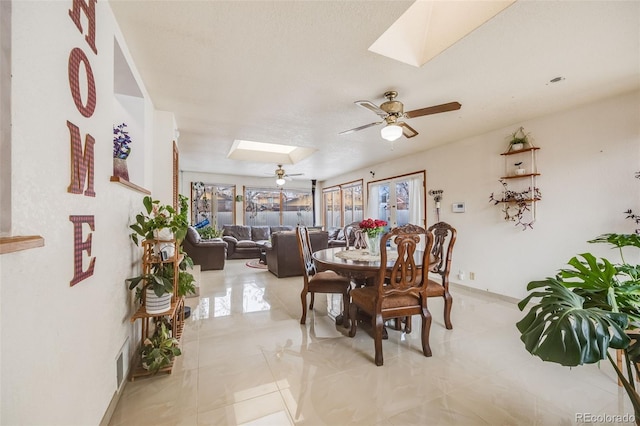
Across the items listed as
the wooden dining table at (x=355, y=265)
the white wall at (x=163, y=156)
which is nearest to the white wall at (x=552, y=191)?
the wooden dining table at (x=355, y=265)

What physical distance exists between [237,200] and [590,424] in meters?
8.10

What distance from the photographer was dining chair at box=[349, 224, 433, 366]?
2045 mm

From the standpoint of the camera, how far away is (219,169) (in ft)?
23.5

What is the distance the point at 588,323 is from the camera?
3.40 ft

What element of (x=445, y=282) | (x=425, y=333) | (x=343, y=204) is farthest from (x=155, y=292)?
(x=343, y=204)

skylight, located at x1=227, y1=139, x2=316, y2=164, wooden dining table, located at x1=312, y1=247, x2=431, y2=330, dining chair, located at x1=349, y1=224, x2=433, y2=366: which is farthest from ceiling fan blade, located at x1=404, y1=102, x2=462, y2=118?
skylight, located at x1=227, y1=139, x2=316, y2=164

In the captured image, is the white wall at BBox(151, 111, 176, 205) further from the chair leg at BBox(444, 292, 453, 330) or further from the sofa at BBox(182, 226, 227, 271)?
the chair leg at BBox(444, 292, 453, 330)

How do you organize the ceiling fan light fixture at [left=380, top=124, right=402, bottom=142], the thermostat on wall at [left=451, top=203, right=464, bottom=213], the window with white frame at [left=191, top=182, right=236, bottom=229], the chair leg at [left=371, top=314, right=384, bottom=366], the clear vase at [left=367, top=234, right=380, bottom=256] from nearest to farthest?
the chair leg at [left=371, top=314, right=384, bottom=366], the ceiling fan light fixture at [left=380, top=124, right=402, bottom=142], the clear vase at [left=367, top=234, right=380, bottom=256], the thermostat on wall at [left=451, top=203, right=464, bottom=213], the window with white frame at [left=191, top=182, right=236, bottom=229]

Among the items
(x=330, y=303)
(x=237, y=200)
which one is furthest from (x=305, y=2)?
(x=237, y=200)

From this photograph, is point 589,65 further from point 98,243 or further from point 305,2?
point 98,243

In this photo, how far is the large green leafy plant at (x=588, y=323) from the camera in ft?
3.31

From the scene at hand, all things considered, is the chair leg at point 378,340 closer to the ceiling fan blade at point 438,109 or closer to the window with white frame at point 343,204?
the ceiling fan blade at point 438,109

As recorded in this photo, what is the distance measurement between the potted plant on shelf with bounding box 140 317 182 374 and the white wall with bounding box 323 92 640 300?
13.3 feet

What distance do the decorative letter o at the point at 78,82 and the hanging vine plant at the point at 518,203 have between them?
4.38 meters
